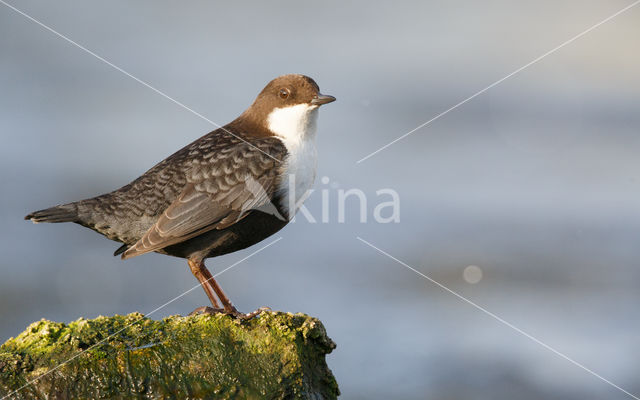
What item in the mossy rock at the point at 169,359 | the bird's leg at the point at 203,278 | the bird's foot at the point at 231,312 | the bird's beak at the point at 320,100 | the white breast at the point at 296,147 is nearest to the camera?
the mossy rock at the point at 169,359

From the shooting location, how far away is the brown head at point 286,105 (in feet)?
18.4

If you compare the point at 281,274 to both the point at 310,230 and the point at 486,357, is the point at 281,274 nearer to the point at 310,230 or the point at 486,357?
the point at 310,230

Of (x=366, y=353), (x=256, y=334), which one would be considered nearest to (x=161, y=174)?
(x=256, y=334)

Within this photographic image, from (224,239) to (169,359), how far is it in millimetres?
1219

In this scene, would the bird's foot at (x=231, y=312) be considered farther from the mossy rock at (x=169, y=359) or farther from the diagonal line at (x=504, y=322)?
the diagonal line at (x=504, y=322)

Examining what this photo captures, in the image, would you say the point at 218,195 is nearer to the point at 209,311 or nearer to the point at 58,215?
the point at 209,311

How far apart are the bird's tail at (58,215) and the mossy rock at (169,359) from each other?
1095mm

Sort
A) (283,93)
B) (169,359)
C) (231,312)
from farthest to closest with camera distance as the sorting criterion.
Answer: (283,93), (231,312), (169,359)

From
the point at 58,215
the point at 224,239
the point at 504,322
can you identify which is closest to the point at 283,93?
the point at 224,239

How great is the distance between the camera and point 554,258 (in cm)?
1097

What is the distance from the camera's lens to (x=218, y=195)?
201 inches

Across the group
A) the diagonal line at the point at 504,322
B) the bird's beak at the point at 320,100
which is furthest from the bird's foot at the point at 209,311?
the diagonal line at the point at 504,322

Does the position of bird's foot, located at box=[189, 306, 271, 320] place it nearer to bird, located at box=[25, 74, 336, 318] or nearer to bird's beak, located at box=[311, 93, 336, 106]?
bird, located at box=[25, 74, 336, 318]

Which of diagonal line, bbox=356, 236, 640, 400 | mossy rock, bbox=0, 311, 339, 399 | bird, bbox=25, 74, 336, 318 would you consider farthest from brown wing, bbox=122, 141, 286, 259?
diagonal line, bbox=356, 236, 640, 400
